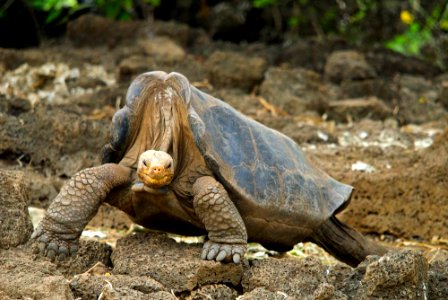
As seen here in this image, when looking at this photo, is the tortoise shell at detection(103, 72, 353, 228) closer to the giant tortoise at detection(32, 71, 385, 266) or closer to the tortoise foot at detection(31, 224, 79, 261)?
the giant tortoise at detection(32, 71, 385, 266)

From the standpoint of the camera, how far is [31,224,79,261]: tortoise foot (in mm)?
3660

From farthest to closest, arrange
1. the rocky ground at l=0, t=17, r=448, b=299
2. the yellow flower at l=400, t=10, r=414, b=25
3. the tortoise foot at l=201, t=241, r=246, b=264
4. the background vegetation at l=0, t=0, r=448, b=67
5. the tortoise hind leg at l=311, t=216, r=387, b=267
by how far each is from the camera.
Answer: the yellow flower at l=400, t=10, r=414, b=25
the background vegetation at l=0, t=0, r=448, b=67
the tortoise hind leg at l=311, t=216, r=387, b=267
the tortoise foot at l=201, t=241, r=246, b=264
the rocky ground at l=0, t=17, r=448, b=299

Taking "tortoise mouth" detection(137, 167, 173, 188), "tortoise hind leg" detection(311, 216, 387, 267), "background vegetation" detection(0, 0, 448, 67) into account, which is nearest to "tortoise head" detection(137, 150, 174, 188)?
"tortoise mouth" detection(137, 167, 173, 188)

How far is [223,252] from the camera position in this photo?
3.66m

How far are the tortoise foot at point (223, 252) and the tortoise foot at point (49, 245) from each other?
0.57 m

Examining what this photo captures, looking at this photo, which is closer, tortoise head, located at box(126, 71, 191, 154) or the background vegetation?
tortoise head, located at box(126, 71, 191, 154)

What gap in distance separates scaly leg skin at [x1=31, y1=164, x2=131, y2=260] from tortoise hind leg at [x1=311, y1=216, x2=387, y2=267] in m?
1.33

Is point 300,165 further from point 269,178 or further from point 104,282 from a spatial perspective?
point 104,282

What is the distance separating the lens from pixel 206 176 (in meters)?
3.90

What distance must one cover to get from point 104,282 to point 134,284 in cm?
11

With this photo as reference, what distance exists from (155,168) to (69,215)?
402mm

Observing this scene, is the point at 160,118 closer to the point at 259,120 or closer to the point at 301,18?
the point at 259,120

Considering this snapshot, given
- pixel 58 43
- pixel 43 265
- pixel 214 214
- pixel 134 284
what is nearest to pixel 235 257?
pixel 214 214

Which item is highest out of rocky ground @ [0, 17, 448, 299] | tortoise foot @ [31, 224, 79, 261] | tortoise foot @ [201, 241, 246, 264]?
tortoise foot @ [31, 224, 79, 261]
